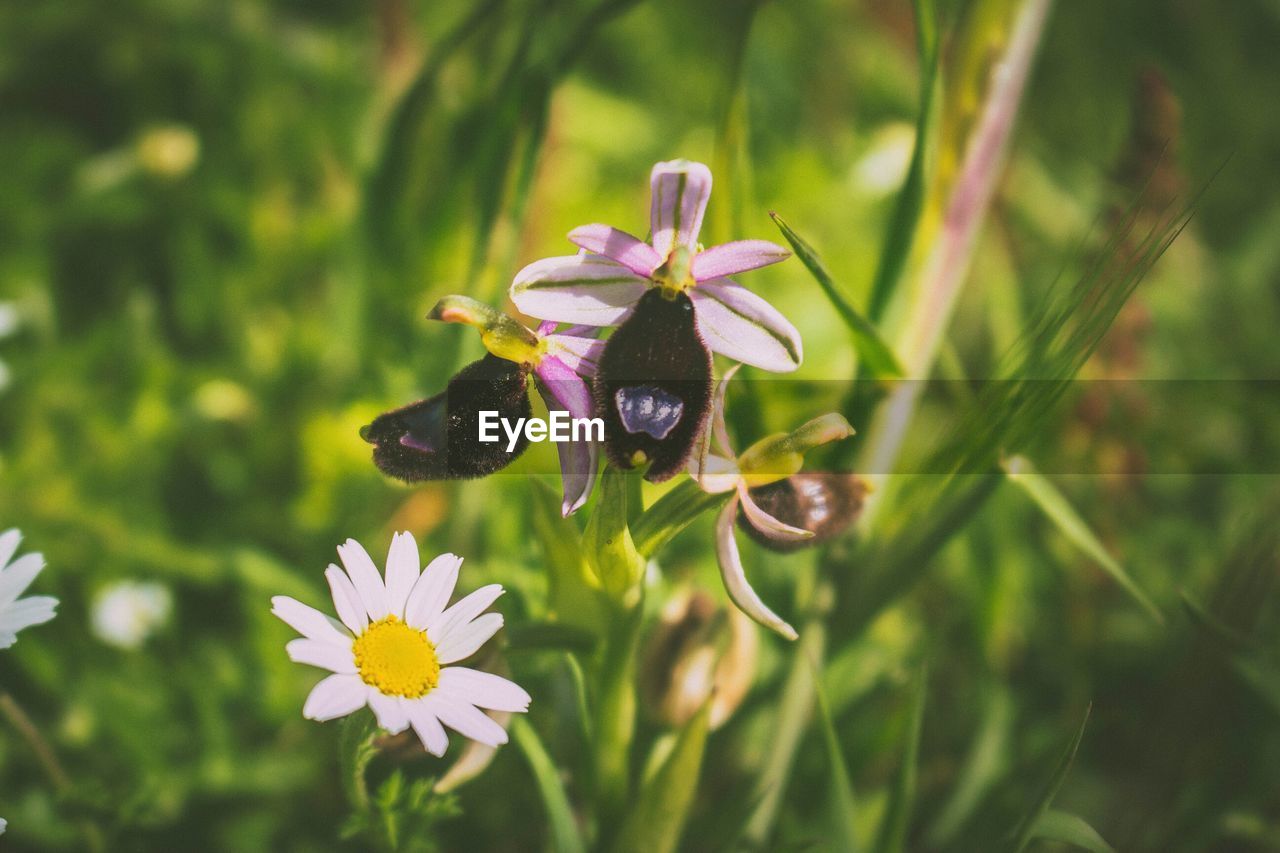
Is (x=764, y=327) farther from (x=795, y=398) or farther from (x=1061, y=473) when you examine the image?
(x=1061, y=473)

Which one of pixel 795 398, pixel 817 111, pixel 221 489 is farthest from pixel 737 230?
pixel 817 111

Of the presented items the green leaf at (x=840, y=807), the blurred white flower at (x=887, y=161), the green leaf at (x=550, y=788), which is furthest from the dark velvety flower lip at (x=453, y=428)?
the blurred white flower at (x=887, y=161)

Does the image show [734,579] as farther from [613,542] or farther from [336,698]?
[336,698]

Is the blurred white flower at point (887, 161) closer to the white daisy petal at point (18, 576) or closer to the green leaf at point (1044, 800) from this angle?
the green leaf at point (1044, 800)

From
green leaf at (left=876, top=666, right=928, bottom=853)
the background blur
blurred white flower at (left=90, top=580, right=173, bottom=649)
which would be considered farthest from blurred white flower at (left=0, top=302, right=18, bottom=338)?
green leaf at (left=876, top=666, right=928, bottom=853)

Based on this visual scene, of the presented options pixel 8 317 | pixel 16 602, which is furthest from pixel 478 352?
pixel 8 317

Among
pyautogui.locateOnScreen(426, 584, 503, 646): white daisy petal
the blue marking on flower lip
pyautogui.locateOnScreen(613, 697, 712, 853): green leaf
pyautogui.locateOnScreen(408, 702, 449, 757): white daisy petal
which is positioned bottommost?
pyautogui.locateOnScreen(613, 697, 712, 853): green leaf

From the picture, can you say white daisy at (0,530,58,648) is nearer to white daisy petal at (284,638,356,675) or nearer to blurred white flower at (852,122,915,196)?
white daisy petal at (284,638,356,675)
